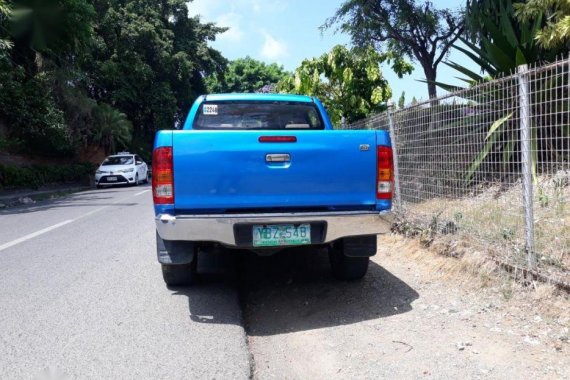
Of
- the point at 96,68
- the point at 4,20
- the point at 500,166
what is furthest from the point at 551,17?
the point at 96,68

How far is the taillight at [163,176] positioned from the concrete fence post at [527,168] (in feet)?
9.34

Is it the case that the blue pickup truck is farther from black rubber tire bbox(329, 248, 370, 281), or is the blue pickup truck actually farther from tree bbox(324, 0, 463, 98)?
tree bbox(324, 0, 463, 98)

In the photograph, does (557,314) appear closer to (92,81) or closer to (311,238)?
(311,238)

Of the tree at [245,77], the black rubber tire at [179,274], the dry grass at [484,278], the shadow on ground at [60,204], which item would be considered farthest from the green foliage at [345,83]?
the tree at [245,77]

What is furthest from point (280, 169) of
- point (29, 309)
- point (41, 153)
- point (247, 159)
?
point (41, 153)

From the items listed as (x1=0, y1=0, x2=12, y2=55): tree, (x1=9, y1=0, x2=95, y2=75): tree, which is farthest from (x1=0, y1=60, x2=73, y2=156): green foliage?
(x1=0, y1=0, x2=12, y2=55): tree

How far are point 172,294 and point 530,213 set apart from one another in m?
3.22

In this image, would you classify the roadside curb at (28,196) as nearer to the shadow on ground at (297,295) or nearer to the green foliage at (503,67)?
the shadow on ground at (297,295)

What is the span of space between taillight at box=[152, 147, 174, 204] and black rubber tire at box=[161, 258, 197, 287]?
1051 mm

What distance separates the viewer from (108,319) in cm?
422

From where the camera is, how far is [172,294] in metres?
4.94

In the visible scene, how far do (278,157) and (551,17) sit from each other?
19.2 feet

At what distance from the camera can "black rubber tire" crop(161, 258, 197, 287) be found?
16.1ft

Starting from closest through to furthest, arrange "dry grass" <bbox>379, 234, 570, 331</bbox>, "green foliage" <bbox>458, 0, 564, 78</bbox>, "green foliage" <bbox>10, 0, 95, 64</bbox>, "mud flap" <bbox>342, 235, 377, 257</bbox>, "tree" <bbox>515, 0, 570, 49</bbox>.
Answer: "dry grass" <bbox>379, 234, 570, 331</bbox> < "mud flap" <bbox>342, 235, 377, 257</bbox> < "tree" <bbox>515, 0, 570, 49</bbox> < "green foliage" <bbox>458, 0, 564, 78</bbox> < "green foliage" <bbox>10, 0, 95, 64</bbox>
